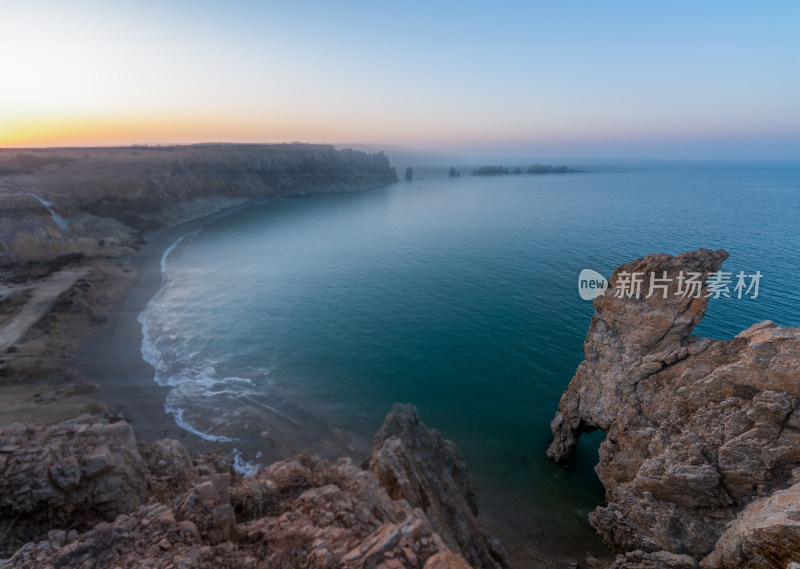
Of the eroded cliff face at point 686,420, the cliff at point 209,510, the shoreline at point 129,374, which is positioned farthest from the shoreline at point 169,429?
the cliff at point 209,510

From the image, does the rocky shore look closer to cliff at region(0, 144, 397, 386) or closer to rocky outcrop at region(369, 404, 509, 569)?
cliff at region(0, 144, 397, 386)

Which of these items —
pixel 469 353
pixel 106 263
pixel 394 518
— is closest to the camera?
pixel 394 518

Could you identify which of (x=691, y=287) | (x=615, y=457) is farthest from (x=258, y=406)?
(x=691, y=287)

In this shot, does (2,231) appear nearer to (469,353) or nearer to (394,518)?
(469,353)

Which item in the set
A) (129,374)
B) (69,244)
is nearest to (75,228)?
(69,244)

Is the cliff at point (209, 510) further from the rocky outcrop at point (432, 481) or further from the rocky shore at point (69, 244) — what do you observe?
the rocky shore at point (69, 244)
